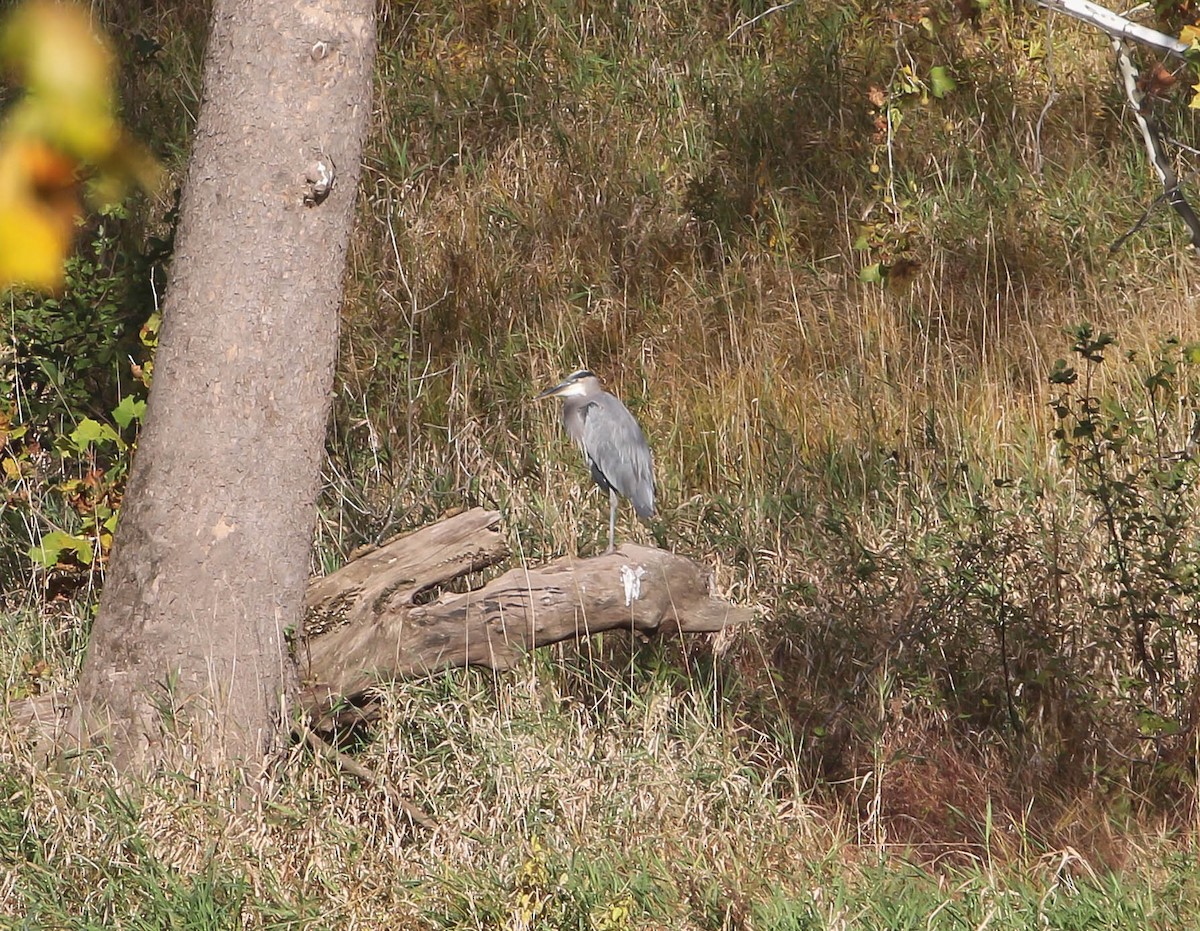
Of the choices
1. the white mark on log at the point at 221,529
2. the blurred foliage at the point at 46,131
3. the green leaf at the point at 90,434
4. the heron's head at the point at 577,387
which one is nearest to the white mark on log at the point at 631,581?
the white mark on log at the point at 221,529

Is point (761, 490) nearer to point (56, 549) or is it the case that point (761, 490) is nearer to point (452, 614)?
point (452, 614)

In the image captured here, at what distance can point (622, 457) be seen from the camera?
521 cm

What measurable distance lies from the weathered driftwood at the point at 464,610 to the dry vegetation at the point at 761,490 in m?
0.16

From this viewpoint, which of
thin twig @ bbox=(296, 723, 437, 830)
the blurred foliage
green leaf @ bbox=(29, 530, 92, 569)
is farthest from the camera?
green leaf @ bbox=(29, 530, 92, 569)

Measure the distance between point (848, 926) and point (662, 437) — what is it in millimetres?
3519

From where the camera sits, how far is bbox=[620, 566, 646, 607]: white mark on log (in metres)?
4.16

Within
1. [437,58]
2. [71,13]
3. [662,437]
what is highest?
[71,13]

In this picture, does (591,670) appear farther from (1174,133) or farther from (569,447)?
(1174,133)

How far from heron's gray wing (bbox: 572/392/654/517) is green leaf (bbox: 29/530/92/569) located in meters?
1.82

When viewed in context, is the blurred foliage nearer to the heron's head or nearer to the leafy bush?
the leafy bush

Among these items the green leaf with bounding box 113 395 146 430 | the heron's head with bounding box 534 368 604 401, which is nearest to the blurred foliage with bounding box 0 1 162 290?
the green leaf with bounding box 113 395 146 430

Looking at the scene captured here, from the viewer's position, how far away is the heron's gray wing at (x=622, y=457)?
5.20 m

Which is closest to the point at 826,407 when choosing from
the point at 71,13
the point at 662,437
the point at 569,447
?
the point at 662,437

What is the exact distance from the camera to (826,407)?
648cm
